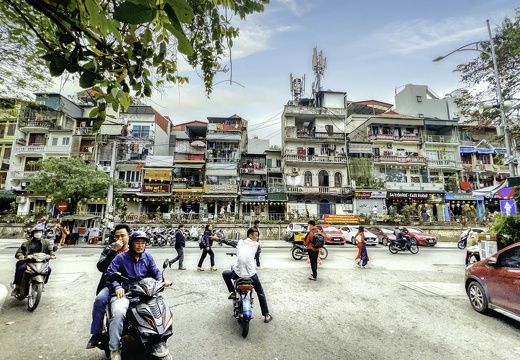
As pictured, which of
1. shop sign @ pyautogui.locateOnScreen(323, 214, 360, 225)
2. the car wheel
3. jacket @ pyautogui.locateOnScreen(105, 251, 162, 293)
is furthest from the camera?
shop sign @ pyautogui.locateOnScreen(323, 214, 360, 225)

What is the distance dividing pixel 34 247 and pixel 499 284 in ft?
29.9

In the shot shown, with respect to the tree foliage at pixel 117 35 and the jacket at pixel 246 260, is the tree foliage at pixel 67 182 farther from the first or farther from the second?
the tree foliage at pixel 117 35

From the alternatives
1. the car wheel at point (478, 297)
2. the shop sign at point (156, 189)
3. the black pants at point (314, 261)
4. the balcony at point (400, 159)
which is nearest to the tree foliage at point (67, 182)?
the shop sign at point (156, 189)

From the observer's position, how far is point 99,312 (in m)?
3.37

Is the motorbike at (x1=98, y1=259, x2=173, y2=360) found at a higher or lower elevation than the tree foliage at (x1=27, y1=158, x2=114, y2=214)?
lower

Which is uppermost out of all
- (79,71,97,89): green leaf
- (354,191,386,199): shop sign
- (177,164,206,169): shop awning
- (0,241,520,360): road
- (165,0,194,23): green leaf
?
(177,164,206,169): shop awning

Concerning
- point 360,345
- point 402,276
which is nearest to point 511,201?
point 402,276

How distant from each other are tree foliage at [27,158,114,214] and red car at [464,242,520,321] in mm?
24003

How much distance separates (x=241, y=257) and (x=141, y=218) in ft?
82.4

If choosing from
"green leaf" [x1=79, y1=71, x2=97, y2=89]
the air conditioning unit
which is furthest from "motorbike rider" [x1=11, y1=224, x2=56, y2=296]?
the air conditioning unit

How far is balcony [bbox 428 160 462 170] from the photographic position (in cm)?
3350

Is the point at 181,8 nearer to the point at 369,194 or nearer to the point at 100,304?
the point at 100,304

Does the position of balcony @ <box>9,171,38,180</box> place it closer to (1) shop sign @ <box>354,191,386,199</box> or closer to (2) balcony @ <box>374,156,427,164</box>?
(1) shop sign @ <box>354,191,386,199</box>

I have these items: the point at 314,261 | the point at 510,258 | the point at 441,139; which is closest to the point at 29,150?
the point at 314,261
